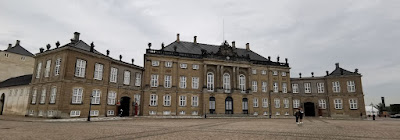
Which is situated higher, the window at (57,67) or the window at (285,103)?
the window at (57,67)

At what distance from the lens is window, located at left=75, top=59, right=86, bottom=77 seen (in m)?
26.5

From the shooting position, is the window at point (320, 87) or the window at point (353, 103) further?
the window at point (320, 87)

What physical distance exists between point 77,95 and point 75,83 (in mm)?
1450

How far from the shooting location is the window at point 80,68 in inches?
1043

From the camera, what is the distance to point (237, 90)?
1549 inches

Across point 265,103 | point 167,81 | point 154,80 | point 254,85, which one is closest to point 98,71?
point 154,80

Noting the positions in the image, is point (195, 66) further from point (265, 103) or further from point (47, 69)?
point (47, 69)

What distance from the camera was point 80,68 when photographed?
Answer: 26.8 meters

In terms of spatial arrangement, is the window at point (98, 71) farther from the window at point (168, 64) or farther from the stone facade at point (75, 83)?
the window at point (168, 64)

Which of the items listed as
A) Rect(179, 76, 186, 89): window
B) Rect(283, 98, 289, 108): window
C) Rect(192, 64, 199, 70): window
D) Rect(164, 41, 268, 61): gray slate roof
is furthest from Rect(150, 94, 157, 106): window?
Rect(283, 98, 289, 108): window

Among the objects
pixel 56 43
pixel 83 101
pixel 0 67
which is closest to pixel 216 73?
pixel 83 101

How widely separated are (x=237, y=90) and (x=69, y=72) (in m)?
26.0

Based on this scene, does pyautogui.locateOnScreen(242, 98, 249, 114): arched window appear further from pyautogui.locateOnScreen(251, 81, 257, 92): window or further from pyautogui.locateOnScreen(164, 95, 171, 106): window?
pyautogui.locateOnScreen(164, 95, 171, 106): window

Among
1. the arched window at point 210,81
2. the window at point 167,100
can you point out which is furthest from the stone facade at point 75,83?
the arched window at point 210,81
